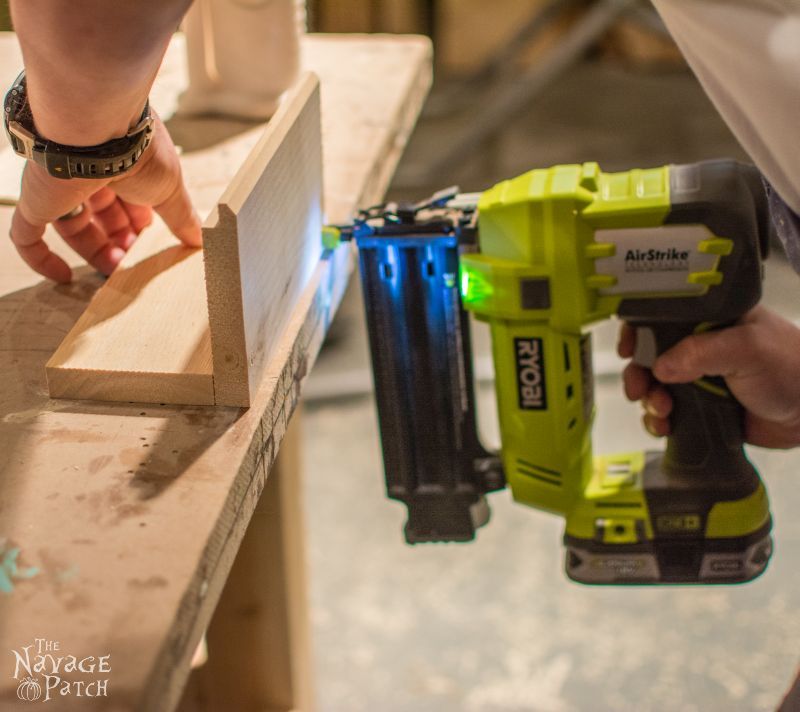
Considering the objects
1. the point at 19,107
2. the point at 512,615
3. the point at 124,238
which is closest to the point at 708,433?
the point at 124,238

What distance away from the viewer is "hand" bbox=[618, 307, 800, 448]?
3.36ft

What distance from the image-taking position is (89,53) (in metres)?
0.71

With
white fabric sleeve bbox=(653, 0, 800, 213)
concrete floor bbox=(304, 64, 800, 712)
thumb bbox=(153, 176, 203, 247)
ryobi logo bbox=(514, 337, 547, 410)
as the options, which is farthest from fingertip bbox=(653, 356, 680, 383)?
concrete floor bbox=(304, 64, 800, 712)

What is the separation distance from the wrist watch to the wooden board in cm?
11

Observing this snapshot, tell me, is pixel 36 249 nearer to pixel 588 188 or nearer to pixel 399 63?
pixel 588 188

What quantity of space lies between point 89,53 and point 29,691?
423mm

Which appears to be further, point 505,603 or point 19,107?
point 505,603

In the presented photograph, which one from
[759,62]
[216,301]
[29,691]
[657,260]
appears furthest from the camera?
[657,260]

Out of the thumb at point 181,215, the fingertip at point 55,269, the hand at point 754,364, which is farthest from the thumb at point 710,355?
the fingertip at point 55,269

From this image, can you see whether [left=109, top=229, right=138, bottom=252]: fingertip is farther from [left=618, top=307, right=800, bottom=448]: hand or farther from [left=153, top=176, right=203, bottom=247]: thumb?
[left=618, top=307, right=800, bottom=448]: hand

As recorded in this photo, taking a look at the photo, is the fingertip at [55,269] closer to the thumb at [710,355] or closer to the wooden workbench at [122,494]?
the wooden workbench at [122,494]

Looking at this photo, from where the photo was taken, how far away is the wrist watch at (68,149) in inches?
33.0

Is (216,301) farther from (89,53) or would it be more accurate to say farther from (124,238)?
(124,238)

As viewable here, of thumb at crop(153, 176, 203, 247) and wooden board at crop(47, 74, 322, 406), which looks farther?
thumb at crop(153, 176, 203, 247)
